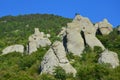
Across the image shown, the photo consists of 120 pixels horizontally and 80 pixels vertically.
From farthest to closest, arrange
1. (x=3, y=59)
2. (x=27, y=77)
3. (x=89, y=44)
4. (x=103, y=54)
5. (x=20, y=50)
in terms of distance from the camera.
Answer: (x=20, y=50)
(x=3, y=59)
(x=89, y=44)
(x=103, y=54)
(x=27, y=77)

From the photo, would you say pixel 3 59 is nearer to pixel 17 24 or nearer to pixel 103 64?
pixel 103 64

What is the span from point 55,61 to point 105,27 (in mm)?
25892

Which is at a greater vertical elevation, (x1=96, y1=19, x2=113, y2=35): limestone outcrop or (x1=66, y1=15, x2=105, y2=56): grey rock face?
(x1=96, y1=19, x2=113, y2=35): limestone outcrop

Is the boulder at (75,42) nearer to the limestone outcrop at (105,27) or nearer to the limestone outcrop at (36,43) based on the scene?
the limestone outcrop at (36,43)

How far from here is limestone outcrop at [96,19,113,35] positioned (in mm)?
87000

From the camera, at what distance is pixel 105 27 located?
8756 centimetres

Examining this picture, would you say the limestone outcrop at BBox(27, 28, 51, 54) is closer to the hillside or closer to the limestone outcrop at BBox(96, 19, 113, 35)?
the hillside

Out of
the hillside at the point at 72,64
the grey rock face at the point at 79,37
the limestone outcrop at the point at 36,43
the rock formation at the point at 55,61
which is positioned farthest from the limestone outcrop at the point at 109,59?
the limestone outcrop at the point at 36,43

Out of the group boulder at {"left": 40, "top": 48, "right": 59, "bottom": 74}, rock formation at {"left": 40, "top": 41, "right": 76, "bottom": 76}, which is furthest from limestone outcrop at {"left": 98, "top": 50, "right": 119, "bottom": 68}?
boulder at {"left": 40, "top": 48, "right": 59, "bottom": 74}

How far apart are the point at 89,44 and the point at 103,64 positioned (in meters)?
12.7

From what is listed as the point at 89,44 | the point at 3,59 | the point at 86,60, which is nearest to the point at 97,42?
the point at 89,44

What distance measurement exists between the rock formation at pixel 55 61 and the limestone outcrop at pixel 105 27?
22031mm

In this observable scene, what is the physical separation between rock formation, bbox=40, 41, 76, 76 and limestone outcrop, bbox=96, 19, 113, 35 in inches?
867

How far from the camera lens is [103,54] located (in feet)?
215
